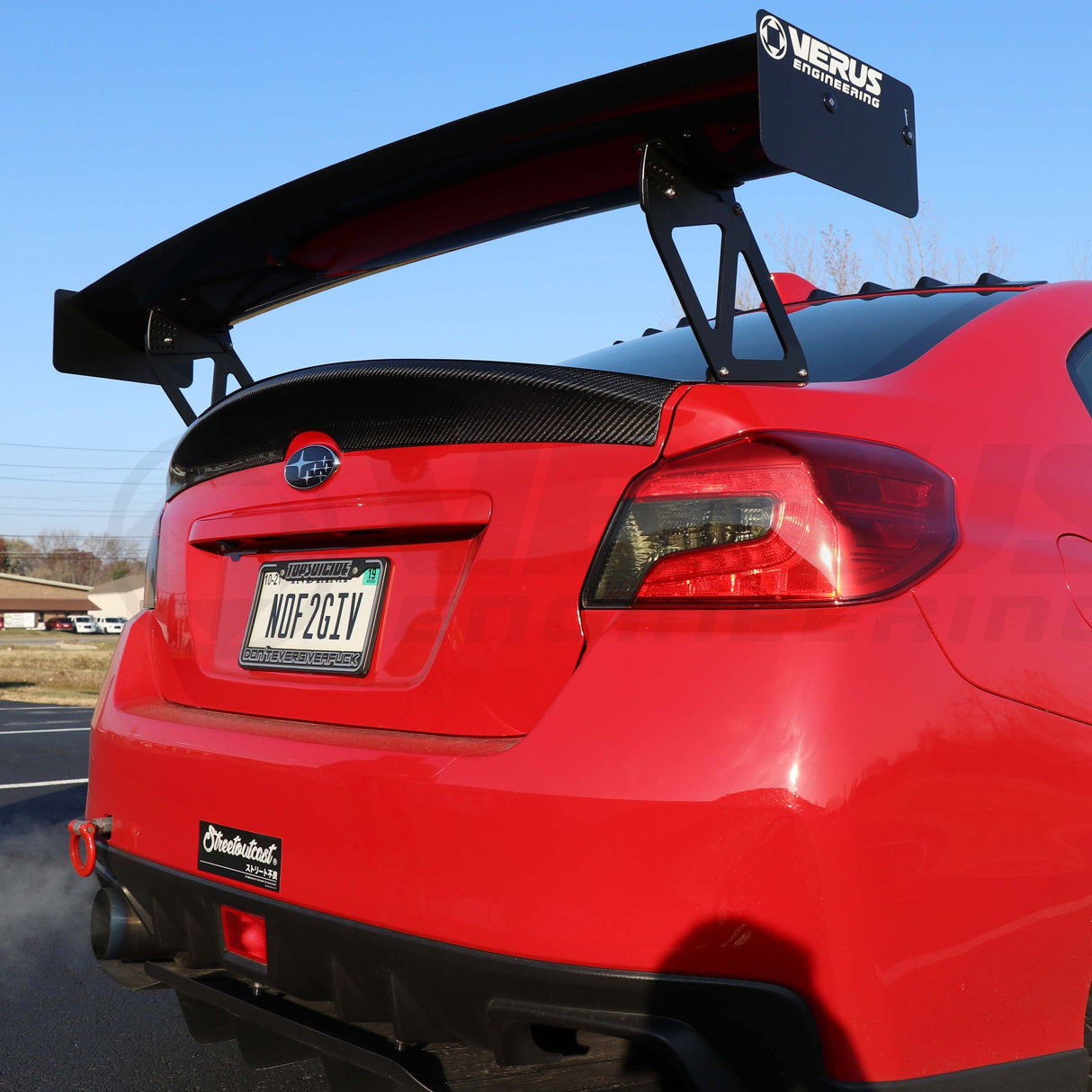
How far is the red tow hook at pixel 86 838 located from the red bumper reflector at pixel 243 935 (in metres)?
0.43

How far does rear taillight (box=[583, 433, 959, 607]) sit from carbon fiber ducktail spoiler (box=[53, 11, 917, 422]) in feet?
0.60

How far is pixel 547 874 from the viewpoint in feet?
4.96

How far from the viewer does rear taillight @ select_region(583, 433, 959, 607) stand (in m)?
1.54

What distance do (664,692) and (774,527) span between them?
28 cm

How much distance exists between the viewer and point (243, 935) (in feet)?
6.49

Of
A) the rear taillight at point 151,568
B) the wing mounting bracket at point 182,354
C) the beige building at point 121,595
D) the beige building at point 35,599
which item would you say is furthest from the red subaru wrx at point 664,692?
the beige building at point 35,599

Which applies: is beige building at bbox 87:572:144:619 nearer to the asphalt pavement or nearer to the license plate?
the license plate

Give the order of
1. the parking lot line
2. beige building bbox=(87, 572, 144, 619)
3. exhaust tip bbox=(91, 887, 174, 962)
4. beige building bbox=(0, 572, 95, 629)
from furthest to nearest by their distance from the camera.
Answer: beige building bbox=(0, 572, 95, 629), the parking lot line, beige building bbox=(87, 572, 144, 619), exhaust tip bbox=(91, 887, 174, 962)

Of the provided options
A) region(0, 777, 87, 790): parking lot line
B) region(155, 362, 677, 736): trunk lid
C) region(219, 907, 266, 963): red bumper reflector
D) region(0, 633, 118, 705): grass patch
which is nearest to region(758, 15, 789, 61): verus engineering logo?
region(155, 362, 677, 736): trunk lid

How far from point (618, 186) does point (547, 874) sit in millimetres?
1262

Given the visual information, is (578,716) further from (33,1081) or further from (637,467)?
(33,1081)

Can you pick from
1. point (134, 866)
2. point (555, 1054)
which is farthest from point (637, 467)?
point (134, 866)

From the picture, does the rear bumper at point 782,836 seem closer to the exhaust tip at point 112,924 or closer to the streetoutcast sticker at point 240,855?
the streetoutcast sticker at point 240,855

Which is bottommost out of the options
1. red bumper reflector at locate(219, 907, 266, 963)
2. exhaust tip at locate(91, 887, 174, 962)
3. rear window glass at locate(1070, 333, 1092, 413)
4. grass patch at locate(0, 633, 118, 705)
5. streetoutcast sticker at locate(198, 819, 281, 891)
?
grass patch at locate(0, 633, 118, 705)
